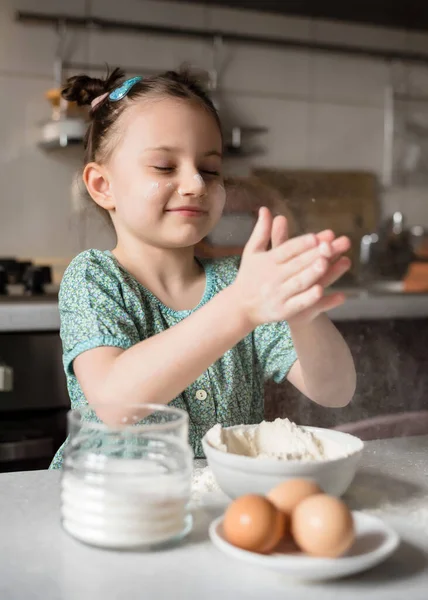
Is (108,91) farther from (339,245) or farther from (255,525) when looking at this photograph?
(255,525)

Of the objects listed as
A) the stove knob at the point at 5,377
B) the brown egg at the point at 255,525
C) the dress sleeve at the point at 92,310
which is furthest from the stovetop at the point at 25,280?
the brown egg at the point at 255,525

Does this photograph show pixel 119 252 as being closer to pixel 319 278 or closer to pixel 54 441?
pixel 319 278

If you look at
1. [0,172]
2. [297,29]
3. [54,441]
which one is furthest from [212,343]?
[297,29]

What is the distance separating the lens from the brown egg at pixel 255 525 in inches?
19.5

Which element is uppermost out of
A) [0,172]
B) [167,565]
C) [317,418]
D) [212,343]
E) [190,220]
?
[0,172]

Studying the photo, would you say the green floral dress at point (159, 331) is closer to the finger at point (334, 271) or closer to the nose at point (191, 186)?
the nose at point (191, 186)

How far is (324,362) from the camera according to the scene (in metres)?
0.85

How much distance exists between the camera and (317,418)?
1.46m

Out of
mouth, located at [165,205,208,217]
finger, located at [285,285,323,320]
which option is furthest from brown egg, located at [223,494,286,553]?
mouth, located at [165,205,208,217]

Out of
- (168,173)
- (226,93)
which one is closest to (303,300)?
(168,173)

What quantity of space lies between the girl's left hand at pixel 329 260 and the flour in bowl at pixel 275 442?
112 mm

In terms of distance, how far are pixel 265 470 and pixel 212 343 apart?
0.43ft

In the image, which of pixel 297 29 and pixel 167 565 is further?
pixel 297 29

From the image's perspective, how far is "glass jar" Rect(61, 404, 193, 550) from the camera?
524mm
